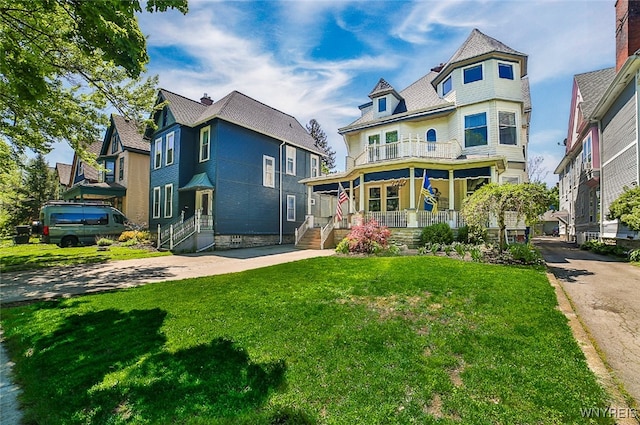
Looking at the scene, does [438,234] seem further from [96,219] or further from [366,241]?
[96,219]

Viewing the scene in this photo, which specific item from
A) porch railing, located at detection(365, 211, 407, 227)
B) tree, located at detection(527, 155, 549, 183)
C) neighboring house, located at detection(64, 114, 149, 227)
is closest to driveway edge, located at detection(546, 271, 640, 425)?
porch railing, located at detection(365, 211, 407, 227)

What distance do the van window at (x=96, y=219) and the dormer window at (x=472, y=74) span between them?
2373 cm

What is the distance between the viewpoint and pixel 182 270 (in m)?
10.4

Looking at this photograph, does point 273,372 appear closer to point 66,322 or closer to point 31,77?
point 66,322

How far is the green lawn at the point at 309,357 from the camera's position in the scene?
105 inches

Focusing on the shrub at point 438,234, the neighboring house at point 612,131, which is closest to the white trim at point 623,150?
the neighboring house at point 612,131

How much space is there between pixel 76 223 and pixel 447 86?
24.0m

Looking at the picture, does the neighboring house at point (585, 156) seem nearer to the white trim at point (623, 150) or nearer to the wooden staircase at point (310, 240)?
the white trim at point (623, 150)

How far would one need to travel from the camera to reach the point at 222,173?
18.1m

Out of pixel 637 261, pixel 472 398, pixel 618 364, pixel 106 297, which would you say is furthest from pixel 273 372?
pixel 637 261

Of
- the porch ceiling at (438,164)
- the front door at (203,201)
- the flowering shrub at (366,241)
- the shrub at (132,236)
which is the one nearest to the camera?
the flowering shrub at (366,241)

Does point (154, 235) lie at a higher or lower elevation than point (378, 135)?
lower

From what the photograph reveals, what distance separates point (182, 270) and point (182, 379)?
7.95 metres

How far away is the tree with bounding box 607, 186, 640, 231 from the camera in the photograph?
33.3 feet
